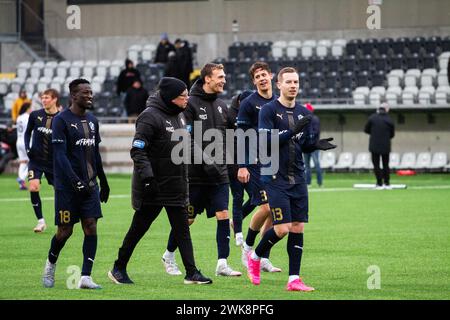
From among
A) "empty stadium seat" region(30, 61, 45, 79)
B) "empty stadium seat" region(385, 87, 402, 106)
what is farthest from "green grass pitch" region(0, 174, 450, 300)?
"empty stadium seat" region(30, 61, 45, 79)

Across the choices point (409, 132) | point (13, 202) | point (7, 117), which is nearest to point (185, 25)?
point (7, 117)

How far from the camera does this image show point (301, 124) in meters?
11.6

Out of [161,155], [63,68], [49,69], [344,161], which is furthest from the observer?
[49,69]

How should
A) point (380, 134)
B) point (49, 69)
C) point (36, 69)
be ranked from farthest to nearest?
1. point (36, 69)
2. point (49, 69)
3. point (380, 134)

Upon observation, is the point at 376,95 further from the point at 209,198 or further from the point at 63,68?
the point at 209,198

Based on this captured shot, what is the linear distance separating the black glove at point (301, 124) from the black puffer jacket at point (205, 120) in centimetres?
173

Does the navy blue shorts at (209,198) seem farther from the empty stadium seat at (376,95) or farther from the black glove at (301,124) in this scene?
the empty stadium seat at (376,95)

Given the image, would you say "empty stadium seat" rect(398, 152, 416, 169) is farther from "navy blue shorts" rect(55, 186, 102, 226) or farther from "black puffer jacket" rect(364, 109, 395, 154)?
Answer: "navy blue shorts" rect(55, 186, 102, 226)

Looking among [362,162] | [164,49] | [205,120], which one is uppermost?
[164,49]

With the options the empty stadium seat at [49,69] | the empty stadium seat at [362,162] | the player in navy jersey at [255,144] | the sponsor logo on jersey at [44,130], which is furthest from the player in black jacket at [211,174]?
the empty stadium seat at [49,69]

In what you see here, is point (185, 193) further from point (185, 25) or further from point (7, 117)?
point (185, 25)

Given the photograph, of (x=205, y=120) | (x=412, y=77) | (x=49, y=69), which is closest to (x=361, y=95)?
(x=412, y=77)

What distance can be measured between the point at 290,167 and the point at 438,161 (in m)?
24.2

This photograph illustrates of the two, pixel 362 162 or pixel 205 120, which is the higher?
pixel 205 120
